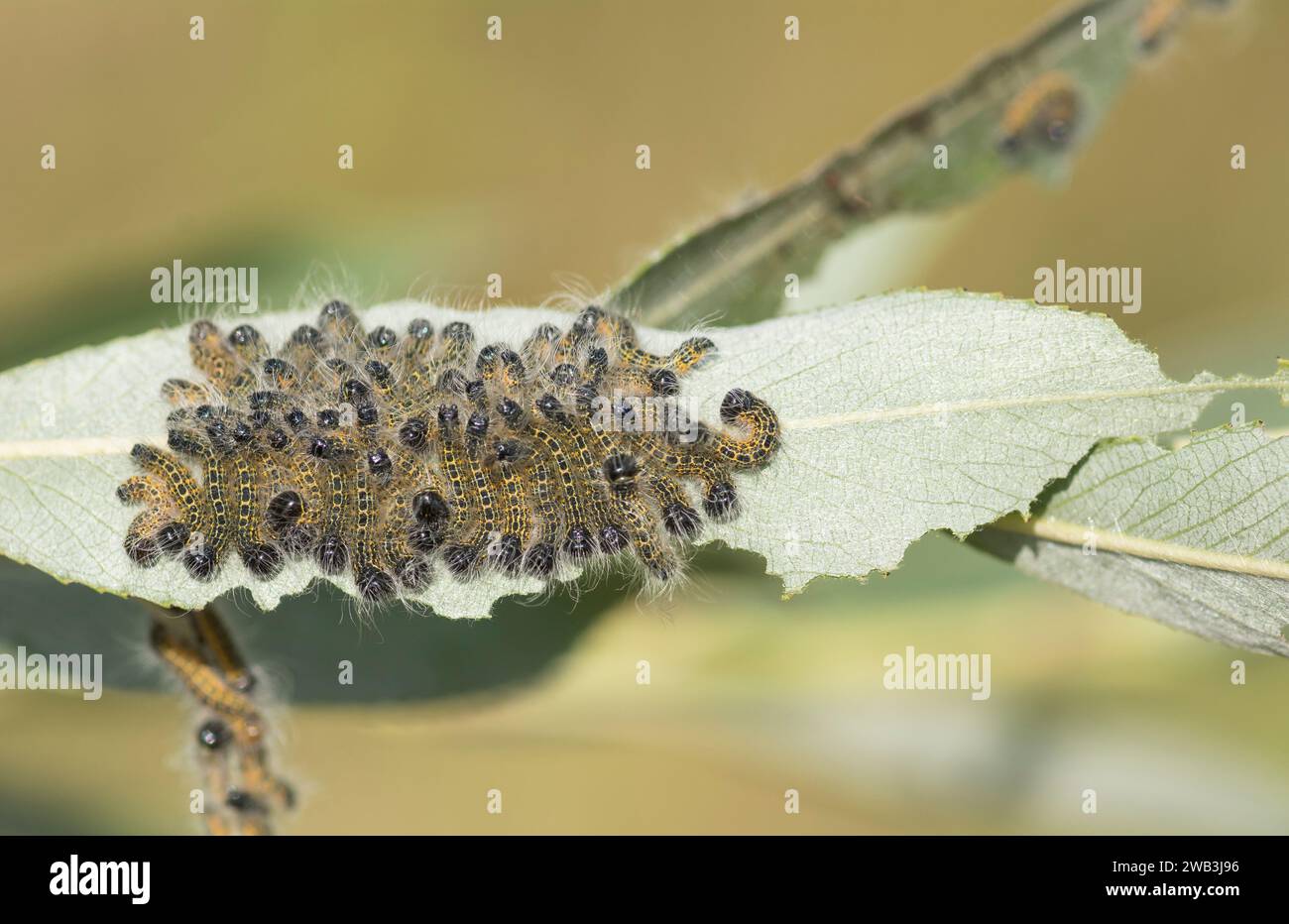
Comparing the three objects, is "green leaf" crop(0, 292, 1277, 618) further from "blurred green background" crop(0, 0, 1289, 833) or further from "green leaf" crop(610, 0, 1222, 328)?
"blurred green background" crop(0, 0, 1289, 833)

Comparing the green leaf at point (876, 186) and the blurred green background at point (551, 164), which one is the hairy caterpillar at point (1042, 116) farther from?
the blurred green background at point (551, 164)

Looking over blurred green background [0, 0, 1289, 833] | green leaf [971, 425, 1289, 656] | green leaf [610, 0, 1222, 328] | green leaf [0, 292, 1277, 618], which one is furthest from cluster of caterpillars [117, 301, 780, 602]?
blurred green background [0, 0, 1289, 833]

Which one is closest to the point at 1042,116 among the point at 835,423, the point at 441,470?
the point at 835,423

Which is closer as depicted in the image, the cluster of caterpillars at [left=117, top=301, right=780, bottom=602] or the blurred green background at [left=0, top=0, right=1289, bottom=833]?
the cluster of caterpillars at [left=117, top=301, right=780, bottom=602]

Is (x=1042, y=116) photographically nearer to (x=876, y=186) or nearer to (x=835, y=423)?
(x=876, y=186)

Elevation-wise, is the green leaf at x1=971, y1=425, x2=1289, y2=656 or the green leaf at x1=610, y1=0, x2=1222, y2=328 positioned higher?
the green leaf at x1=610, y1=0, x2=1222, y2=328
